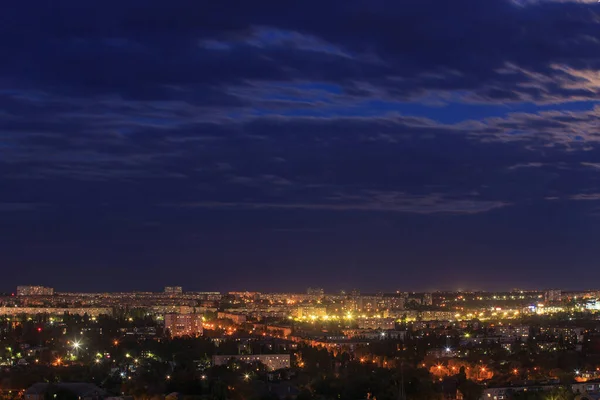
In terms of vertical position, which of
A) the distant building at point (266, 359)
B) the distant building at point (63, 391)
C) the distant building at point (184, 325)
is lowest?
the distant building at point (63, 391)

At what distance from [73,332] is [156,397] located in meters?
31.7

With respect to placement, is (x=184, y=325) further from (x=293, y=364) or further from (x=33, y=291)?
(x=33, y=291)

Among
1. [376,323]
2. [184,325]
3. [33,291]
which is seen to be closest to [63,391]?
[184,325]

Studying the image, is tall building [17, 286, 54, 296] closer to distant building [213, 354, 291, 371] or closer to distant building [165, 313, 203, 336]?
distant building [165, 313, 203, 336]

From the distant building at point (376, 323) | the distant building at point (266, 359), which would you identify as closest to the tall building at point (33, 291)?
the distant building at point (376, 323)

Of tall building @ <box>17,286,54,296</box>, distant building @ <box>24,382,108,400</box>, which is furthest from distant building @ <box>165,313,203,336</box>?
tall building @ <box>17,286,54,296</box>

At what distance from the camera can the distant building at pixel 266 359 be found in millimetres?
35562

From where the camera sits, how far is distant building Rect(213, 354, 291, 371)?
35.6 meters

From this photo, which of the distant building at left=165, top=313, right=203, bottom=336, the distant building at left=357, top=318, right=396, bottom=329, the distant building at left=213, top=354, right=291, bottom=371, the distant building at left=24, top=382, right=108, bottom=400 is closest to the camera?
the distant building at left=24, top=382, right=108, bottom=400

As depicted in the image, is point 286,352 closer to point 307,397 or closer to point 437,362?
point 437,362

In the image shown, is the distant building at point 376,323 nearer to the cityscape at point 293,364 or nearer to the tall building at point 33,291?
the cityscape at point 293,364

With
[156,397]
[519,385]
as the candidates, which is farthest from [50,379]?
[519,385]

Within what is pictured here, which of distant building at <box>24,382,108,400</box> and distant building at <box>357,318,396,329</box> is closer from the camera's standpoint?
distant building at <box>24,382,108,400</box>

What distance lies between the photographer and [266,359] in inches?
1447
